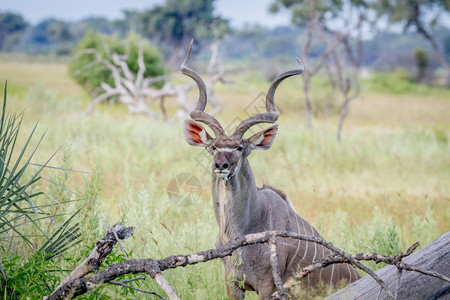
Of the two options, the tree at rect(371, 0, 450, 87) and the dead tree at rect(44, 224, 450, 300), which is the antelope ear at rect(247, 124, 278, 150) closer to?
the dead tree at rect(44, 224, 450, 300)

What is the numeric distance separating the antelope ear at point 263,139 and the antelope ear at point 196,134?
27 centimetres

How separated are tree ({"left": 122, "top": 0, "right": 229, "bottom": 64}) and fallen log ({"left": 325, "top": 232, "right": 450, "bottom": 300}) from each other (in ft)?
149

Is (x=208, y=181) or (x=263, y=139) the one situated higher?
(x=263, y=139)

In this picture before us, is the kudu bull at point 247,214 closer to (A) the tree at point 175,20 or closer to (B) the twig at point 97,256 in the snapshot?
(B) the twig at point 97,256

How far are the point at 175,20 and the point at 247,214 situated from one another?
4654 centimetres

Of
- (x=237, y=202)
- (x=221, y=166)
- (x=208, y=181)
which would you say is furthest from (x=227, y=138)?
(x=208, y=181)

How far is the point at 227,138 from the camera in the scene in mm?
3549

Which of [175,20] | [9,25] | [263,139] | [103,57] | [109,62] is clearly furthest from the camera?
[9,25]

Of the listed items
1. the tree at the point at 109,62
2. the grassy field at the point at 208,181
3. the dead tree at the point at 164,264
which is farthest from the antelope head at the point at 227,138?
the tree at the point at 109,62

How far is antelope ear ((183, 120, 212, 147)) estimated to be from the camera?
369cm

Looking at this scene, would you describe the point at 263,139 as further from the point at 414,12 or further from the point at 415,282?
the point at 414,12

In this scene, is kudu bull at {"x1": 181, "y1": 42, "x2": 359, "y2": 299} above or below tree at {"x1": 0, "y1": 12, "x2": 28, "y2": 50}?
below

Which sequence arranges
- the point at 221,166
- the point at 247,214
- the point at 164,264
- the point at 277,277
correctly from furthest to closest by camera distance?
the point at 247,214, the point at 221,166, the point at 164,264, the point at 277,277

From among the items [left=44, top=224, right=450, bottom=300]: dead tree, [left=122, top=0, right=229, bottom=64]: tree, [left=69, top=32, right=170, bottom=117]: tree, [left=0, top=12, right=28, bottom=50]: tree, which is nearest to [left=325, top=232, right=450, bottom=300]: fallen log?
[left=44, top=224, right=450, bottom=300]: dead tree
